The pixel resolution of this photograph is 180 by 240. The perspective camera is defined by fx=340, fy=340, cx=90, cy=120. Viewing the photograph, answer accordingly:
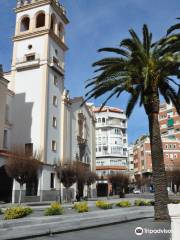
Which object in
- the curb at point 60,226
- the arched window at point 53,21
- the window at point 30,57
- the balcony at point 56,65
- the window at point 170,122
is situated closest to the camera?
the curb at point 60,226

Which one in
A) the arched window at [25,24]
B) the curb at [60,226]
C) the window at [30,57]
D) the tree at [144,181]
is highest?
the arched window at [25,24]

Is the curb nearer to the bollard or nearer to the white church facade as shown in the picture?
the bollard

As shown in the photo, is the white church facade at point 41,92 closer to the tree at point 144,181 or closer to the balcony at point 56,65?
the balcony at point 56,65

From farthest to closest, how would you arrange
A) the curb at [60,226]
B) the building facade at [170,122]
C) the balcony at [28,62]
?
the building facade at [170,122], the balcony at [28,62], the curb at [60,226]

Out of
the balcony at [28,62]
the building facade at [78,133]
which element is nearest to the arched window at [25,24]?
the balcony at [28,62]

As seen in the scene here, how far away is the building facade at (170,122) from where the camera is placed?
10588 cm

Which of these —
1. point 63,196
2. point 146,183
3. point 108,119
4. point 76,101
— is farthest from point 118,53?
point 108,119

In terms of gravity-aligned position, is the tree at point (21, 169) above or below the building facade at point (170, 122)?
below

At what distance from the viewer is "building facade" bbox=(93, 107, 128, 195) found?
10012 cm

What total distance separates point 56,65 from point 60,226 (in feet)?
118

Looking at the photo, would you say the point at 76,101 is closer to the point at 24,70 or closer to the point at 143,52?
the point at 24,70

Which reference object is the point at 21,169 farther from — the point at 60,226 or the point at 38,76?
the point at 38,76

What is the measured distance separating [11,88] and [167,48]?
30953 mm

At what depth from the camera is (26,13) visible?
49.1 m
